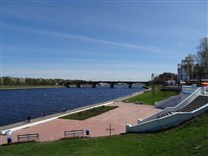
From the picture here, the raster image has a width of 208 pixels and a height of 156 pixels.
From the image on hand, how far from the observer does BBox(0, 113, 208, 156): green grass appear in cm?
1295

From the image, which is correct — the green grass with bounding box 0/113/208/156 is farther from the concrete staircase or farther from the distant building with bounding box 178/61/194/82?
the distant building with bounding box 178/61/194/82

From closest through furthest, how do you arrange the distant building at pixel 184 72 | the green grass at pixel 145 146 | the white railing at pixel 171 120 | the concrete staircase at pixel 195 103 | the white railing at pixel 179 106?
1. the green grass at pixel 145 146
2. the white railing at pixel 171 120
3. the concrete staircase at pixel 195 103
4. the white railing at pixel 179 106
5. the distant building at pixel 184 72

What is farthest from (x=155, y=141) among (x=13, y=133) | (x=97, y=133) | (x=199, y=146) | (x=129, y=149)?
(x=13, y=133)

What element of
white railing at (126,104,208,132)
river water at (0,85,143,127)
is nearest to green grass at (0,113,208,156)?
white railing at (126,104,208,132)

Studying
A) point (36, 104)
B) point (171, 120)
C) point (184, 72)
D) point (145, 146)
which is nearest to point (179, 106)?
point (171, 120)

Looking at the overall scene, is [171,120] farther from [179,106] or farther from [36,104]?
[36,104]

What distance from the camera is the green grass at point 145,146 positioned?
1295 cm

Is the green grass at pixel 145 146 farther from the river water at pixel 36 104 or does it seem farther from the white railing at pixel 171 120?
the river water at pixel 36 104

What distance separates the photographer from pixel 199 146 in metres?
12.6

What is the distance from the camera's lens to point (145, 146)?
14.5m

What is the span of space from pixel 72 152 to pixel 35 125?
622 inches

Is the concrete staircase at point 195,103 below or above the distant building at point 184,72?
below

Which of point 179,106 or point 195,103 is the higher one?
point 195,103

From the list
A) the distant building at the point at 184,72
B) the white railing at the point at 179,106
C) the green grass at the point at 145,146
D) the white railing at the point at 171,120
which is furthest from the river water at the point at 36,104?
the distant building at the point at 184,72
